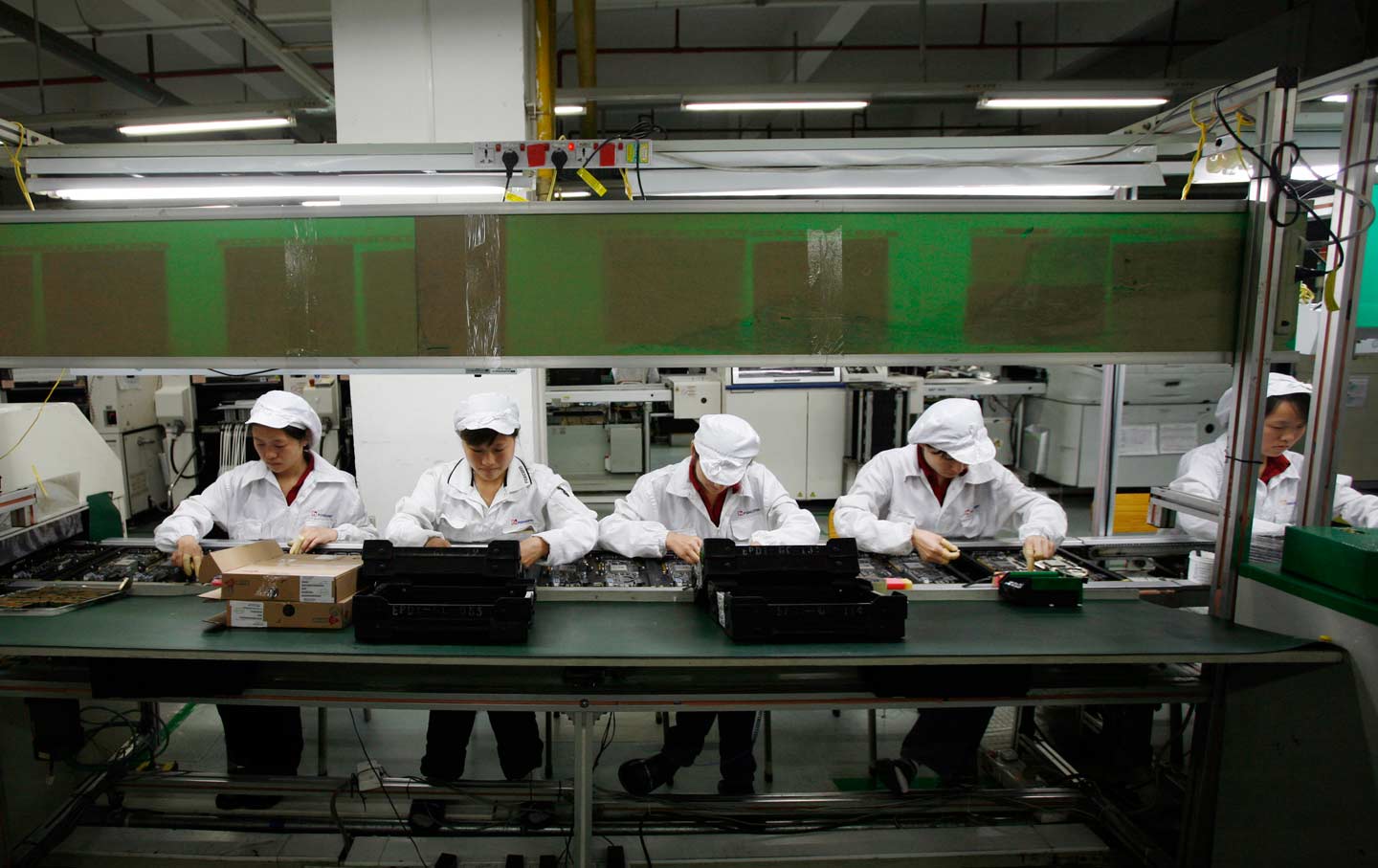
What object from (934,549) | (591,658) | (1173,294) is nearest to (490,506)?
(591,658)

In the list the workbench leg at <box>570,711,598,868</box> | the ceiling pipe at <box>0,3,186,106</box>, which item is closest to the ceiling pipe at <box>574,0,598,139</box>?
the ceiling pipe at <box>0,3,186,106</box>

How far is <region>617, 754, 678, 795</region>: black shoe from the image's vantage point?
2141 millimetres

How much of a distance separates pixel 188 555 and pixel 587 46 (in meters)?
3.55

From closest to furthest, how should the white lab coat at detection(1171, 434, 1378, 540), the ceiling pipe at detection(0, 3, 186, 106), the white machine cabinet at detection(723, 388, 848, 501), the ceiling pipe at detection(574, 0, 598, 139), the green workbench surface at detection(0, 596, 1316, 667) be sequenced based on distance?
the green workbench surface at detection(0, 596, 1316, 667) < the white lab coat at detection(1171, 434, 1378, 540) < the ceiling pipe at detection(0, 3, 186, 106) < the ceiling pipe at detection(574, 0, 598, 139) < the white machine cabinet at detection(723, 388, 848, 501)

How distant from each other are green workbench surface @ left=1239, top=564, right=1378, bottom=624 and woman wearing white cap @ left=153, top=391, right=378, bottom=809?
2.54 m

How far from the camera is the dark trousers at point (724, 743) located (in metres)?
2.22

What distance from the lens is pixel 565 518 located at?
94.3 inches

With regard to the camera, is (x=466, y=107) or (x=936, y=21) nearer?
(x=466, y=107)

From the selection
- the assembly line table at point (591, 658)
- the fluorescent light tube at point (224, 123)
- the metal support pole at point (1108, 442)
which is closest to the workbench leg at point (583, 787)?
the assembly line table at point (591, 658)

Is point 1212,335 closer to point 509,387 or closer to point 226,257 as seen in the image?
point 226,257

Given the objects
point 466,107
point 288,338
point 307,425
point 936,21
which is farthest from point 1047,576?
point 936,21

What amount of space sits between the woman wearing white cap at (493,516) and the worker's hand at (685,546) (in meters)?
0.25

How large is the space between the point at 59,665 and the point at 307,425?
39.2 inches

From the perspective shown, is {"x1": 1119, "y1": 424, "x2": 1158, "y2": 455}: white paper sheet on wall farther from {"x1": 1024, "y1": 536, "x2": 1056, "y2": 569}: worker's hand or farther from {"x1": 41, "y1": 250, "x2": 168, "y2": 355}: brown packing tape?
{"x1": 41, "y1": 250, "x2": 168, "y2": 355}: brown packing tape
